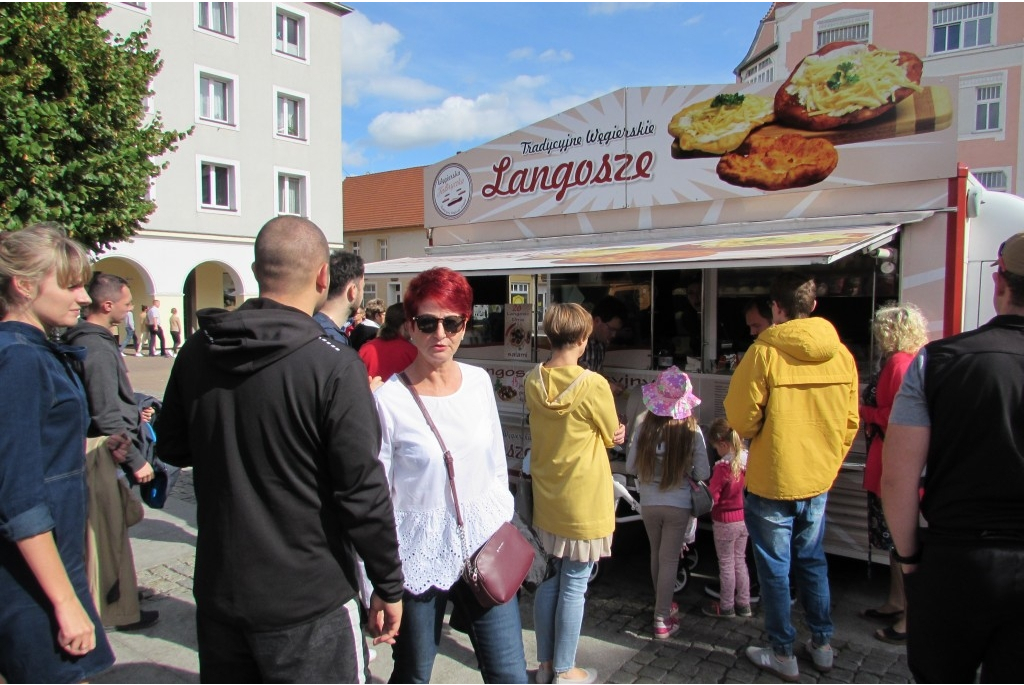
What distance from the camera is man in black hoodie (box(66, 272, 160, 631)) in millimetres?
3322

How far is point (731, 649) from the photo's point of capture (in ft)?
11.8

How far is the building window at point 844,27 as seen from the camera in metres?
24.4

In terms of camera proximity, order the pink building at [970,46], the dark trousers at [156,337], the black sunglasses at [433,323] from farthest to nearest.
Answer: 1. the pink building at [970,46]
2. the dark trousers at [156,337]
3. the black sunglasses at [433,323]

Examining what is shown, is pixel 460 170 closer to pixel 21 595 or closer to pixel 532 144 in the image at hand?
pixel 532 144

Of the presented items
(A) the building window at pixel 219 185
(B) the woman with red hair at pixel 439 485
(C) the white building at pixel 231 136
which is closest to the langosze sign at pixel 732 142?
(B) the woman with red hair at pixel 439 485

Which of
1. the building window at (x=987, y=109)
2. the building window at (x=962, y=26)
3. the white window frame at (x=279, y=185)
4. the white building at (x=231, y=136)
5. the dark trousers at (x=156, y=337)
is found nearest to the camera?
the white building at (x=231, y=136)

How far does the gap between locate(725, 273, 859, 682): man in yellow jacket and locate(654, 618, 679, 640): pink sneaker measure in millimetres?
490

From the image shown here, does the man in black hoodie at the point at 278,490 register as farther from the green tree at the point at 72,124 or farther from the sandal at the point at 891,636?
the green tree at the point at 72,124

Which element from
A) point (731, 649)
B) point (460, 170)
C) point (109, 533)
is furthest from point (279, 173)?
point (731, 649)

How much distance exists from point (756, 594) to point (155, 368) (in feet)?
59.0

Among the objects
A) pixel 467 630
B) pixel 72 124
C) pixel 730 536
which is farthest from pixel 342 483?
pixel 72 124

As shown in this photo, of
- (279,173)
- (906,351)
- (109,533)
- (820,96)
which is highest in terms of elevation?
(279,173)

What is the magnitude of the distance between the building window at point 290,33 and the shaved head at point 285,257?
961 inches

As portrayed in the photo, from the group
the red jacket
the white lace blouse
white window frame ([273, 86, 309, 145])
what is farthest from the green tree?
white window frame ([273, 86, 309, 145])
